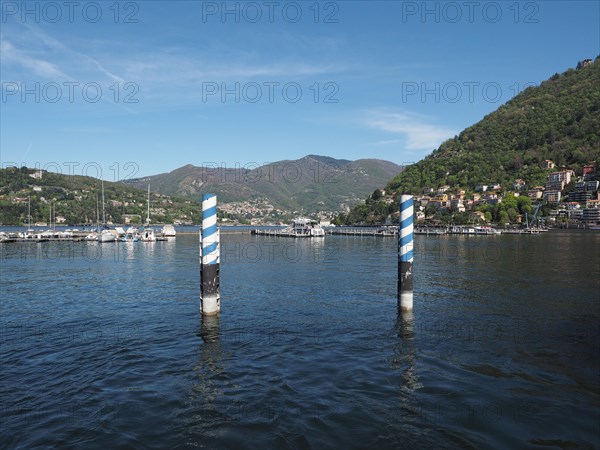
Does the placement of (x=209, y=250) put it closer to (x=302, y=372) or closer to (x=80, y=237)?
(x=302, y=372)

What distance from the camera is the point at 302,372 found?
1209cm

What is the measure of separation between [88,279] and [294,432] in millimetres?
31099

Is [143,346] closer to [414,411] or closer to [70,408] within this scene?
[70,408]

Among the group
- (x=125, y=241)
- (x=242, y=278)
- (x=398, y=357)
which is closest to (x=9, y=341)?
(x=398, y=357)

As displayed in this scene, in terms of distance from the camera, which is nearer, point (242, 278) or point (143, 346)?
point (143, 346)

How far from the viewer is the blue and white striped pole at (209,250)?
16.8 m

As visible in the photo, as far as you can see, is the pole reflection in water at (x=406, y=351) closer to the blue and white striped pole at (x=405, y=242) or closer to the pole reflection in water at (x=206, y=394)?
the blue and white striped pole at (x=405, y=242)

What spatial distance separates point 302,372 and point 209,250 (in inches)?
273

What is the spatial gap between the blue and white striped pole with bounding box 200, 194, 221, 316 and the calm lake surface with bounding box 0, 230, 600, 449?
4.74ft

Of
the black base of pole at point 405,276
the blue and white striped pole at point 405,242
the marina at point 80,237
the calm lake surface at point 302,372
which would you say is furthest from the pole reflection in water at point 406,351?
the marina at point 80,237

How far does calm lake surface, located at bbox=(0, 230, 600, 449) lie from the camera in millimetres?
8539

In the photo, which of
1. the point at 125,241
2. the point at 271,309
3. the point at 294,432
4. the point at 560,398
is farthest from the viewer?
the point at 125,241

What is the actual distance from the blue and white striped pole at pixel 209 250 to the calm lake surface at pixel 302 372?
144cm

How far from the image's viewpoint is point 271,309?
21578 millimetres
